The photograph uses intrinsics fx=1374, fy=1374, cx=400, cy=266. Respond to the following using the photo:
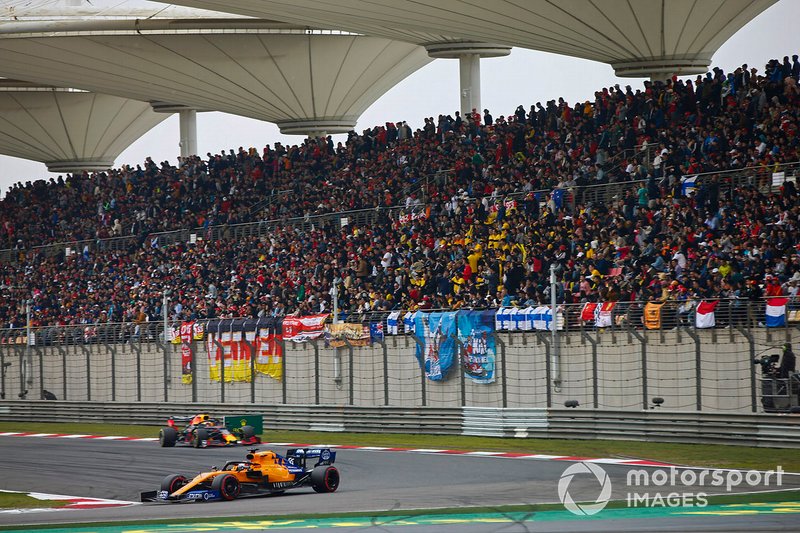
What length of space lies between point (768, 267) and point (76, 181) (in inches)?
1278

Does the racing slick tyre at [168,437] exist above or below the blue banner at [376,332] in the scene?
below

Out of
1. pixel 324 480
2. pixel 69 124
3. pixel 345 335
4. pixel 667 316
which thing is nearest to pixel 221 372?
pixel 345 335

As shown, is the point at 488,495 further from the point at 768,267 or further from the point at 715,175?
the point at 715,175

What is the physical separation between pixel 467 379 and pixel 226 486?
870cm

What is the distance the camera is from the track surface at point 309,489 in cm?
1505

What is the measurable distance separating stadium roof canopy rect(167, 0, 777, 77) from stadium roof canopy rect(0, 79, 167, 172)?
76.6 feet

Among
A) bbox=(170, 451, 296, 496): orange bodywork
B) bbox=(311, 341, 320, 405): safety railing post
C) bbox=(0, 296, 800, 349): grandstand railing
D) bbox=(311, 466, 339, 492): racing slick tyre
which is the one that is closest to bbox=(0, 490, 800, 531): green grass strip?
bbox=(170, 451, 296, 496): orange bodywork

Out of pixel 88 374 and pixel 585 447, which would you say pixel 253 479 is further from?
pixel 88 374

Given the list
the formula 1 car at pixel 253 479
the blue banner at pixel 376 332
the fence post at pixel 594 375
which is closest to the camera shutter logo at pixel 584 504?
the formula 1 car at pixel 253 479

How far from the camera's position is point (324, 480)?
659 inches

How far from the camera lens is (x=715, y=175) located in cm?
2531

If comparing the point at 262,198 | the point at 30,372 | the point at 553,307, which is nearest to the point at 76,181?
the point at 262,198

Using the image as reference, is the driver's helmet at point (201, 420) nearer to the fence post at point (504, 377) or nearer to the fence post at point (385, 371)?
the fence post at point (385, 371)

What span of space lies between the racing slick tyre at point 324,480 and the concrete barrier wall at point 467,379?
21.0 ft
